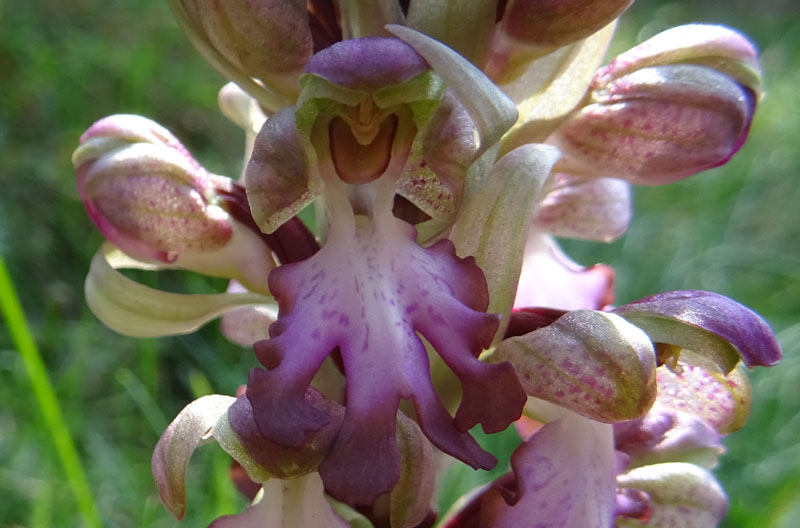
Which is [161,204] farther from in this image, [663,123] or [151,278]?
[151,278]

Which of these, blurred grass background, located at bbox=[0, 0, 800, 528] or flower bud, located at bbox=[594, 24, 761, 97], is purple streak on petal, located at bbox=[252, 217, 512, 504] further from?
blurred grass background, located at bbox=[0, 0, 800, 528]

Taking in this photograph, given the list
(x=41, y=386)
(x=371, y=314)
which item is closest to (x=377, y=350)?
(x=371, y=314)

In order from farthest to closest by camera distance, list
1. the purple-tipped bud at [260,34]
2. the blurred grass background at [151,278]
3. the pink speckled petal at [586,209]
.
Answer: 1. the blurred grass background at [151,278]
2. the pink speckled petal at [586,209]
3. the purple-tipped bud at [260,34]

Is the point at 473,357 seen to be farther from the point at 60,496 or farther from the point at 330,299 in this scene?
the point at 60,496

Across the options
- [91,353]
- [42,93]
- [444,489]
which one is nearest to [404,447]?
[444,489]

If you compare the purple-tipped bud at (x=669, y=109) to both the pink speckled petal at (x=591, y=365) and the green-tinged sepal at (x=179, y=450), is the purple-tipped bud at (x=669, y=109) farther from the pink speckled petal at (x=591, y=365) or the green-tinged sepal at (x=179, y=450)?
the green-tinged sepal at (x=179, y=450)

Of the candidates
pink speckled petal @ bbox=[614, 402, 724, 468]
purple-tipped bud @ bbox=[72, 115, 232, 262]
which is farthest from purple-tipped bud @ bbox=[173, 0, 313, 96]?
pink speckled petal @ bbox=[614, 402, 724, 468]

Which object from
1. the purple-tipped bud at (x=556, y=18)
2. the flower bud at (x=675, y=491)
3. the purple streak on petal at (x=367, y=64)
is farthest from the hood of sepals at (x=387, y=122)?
the flower bud at (x=675, y=491)
